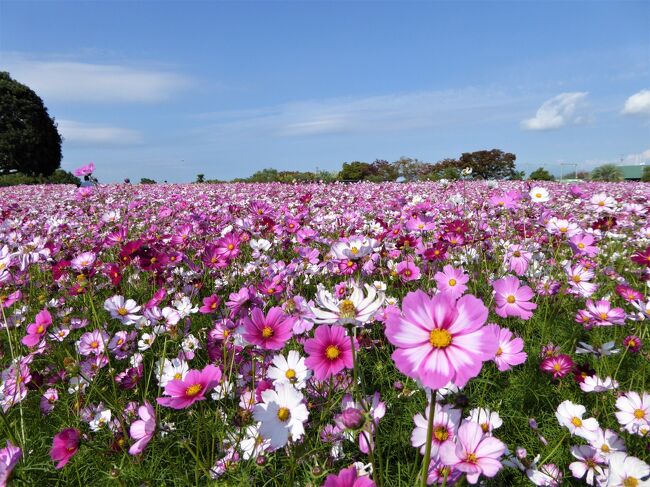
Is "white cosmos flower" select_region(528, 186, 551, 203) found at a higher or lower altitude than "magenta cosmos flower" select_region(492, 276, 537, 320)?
higher

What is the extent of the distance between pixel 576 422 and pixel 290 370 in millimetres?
892

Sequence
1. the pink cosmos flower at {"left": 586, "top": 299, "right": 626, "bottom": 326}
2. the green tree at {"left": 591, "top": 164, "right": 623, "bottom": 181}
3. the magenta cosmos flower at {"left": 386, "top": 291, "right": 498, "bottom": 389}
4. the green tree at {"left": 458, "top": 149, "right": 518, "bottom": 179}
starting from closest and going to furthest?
the magenta cosmos flower at {"left": 386, "top": 291, "right": 498, "bottom": 389}
the pink cosmos flower at {"left": 586, "top": 299, "right": 626, "bottom": 326}
the green tree at {"left": 591, "top": 164, "right": 623, "bottom": 181}
the green tree at {"left": 458, "top": 149, "right": 518, "bottom": 179}

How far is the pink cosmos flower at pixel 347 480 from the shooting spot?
72cm

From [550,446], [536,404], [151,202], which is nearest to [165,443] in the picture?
[550,446]

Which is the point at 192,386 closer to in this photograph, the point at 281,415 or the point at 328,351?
the point at 281,415

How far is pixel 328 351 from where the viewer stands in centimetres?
99

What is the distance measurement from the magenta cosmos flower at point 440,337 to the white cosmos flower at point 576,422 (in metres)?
0.74

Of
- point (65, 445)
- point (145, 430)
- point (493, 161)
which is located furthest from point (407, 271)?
point (493, 161)

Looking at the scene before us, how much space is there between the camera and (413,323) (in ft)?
2.41

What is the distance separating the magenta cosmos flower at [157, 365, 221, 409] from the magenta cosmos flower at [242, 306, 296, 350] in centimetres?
13

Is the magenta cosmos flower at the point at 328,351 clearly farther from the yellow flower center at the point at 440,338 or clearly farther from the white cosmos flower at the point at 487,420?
the white cosmos flower at the point at 487,420

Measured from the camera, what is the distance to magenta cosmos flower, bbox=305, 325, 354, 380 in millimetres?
947

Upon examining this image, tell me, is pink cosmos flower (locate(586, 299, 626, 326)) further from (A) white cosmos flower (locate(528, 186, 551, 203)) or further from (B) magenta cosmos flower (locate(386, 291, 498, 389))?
(B) magenta cosmos flower (locate(386, 291, 498, 389))

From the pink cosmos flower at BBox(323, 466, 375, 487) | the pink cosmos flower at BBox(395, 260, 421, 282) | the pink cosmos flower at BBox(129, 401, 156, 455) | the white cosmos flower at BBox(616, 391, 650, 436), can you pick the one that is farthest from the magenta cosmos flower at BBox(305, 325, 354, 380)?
the pink cosmos flower at BBox(395, 260, 421, 282)
